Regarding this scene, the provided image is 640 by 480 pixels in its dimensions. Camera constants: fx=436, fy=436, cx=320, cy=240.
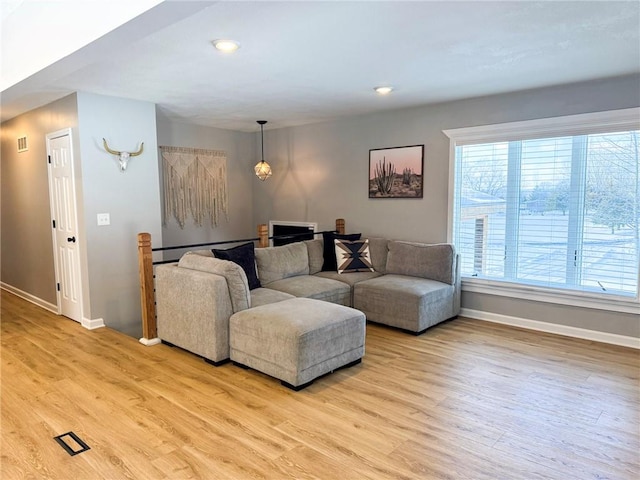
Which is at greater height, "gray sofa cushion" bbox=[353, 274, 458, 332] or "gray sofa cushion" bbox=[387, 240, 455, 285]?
"gray sofa cushion" bbox=[387, 240, 455, 285]

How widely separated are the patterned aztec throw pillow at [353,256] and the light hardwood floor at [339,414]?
1299 millimetres

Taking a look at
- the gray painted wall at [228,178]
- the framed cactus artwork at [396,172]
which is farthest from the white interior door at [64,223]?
the framed cactus artwork at [396,172]

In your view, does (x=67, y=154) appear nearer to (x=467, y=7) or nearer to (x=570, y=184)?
(x=467, y=7)

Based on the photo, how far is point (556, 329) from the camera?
420 centimetres

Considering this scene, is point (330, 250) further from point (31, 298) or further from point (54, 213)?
point (31, 298)

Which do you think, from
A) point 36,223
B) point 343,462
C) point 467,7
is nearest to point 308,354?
point 343,462

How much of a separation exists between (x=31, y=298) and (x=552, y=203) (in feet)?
19.9

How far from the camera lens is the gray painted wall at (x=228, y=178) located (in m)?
5.91

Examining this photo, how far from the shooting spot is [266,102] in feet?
15.1

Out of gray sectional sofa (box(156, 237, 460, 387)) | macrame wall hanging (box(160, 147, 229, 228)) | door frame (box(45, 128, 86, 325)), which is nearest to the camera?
gray sectional sofa (box(156, 237, 460, 387))

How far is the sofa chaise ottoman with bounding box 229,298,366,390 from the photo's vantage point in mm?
2997

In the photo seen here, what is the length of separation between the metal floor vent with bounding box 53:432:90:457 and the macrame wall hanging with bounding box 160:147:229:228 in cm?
371

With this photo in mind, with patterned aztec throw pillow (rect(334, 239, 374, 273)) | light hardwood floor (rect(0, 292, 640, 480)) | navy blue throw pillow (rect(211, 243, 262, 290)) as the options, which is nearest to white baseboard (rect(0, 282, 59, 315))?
light hardwood floor (rect(0, 292, 640, 480))

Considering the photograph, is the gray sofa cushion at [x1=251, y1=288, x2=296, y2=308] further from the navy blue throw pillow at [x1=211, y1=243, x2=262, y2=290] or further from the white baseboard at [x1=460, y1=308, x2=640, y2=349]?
the white baseboard at [x1=460, y1=308, x2=640, y2=349]
